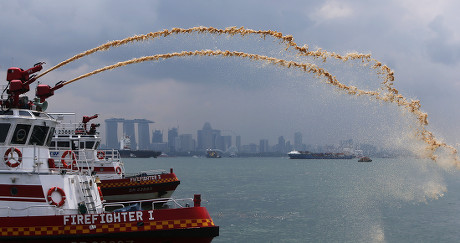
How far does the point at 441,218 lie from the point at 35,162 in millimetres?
35928

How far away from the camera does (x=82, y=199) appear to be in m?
18.2

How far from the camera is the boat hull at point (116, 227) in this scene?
16031 millimetres

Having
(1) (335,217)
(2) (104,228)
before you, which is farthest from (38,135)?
(1) (335,217)

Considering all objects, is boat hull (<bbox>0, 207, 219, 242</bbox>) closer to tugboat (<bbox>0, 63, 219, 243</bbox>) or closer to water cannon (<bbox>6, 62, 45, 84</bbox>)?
tugboat (<bbox>0, 63, 219, 243</bbox>)

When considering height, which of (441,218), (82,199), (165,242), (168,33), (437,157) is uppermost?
(168,33)

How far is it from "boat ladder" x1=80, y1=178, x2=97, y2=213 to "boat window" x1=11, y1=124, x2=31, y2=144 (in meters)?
2.83

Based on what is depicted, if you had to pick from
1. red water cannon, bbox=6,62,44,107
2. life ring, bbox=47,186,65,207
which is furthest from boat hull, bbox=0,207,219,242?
red water cannon, bbox=6,62,44,107

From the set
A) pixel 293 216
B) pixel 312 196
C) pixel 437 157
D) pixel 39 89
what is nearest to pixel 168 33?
pixel 39 89

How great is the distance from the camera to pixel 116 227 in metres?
16.2

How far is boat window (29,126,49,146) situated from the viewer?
17.8 meters

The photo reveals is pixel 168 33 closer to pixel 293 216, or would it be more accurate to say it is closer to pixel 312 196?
pixel 293 216

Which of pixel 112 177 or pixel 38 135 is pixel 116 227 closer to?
pixel 38 135

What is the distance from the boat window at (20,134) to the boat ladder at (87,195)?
2.83 metres

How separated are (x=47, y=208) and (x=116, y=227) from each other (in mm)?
2881
